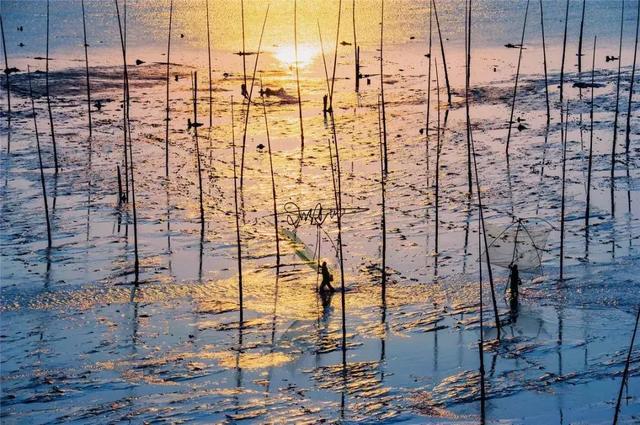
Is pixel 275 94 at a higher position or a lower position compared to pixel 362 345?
higher

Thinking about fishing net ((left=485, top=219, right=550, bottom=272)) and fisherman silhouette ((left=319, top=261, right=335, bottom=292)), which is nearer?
fisherman silhouette ((left=319, top=261, right=335, bottom=292))

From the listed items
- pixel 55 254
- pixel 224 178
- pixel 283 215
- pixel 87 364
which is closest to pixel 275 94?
pixel 224 178

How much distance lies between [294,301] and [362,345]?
2.85 feet

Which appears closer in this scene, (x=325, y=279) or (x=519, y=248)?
(x=325, y=279)

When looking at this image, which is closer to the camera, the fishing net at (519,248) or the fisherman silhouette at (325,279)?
the fisherman silhouette at (325,279)

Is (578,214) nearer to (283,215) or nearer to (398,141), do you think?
(283,215)

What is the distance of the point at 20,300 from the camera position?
6375 millimetres

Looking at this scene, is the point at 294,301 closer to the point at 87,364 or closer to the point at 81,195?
the point at 87,364

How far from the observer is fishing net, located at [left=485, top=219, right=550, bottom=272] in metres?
6.66

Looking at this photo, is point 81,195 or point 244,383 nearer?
point 244,383

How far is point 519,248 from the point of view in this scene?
271 inches

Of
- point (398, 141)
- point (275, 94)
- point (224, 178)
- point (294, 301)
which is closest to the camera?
point (294, 301)

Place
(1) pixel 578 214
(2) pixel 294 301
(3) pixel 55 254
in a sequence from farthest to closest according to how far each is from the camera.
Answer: (1) pixel 578 214
(3) pixel 55 254
(2) pixel 294 301

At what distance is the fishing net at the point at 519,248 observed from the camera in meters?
6.66
